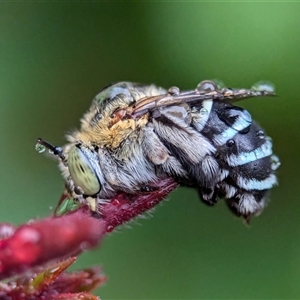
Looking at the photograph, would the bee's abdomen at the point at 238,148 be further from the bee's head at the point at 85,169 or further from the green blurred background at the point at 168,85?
the green blurred background at the point at 168,85

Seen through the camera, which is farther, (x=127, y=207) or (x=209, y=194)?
(x=209, y=194)

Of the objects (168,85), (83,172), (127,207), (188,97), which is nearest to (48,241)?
(127,207)

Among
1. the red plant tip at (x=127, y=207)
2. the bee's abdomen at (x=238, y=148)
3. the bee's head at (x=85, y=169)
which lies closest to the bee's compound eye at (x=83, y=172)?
the bee's head at (x=85, y=169)

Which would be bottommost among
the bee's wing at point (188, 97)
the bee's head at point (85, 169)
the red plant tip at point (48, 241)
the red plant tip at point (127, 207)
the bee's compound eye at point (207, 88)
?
the red plant tip at point (48, 241)

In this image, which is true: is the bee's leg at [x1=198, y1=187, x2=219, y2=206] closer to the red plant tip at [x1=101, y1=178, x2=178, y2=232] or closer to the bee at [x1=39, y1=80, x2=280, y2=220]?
the bee at [x1=39, y1=80, x2=280, y2=220]

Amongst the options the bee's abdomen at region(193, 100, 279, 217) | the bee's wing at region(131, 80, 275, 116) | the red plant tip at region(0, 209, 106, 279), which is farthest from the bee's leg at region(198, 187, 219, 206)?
the red plant tip at region(0, 209, 106, 279)

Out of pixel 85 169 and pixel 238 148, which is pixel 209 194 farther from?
pixel 85 169
